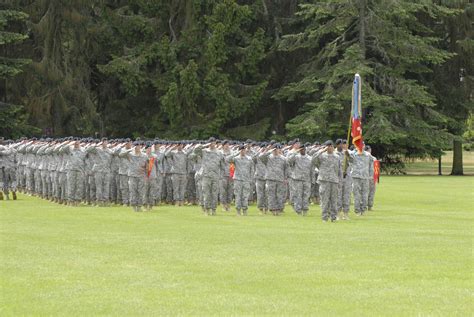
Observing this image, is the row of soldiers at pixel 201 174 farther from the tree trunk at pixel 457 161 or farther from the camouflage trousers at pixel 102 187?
the tree trunk at pixel 457 161

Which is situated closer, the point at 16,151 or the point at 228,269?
the point at 228,269

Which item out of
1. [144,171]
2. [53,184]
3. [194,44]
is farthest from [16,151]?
[194,44]

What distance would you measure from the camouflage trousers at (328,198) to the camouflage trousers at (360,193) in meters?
2.31

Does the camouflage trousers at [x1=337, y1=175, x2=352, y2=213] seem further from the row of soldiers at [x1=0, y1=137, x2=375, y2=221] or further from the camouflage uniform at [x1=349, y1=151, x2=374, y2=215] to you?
the camouflage uniform at [x1=349, y1=151, x2=374, y2=215]

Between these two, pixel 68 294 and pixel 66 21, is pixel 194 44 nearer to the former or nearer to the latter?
pixel 66 21

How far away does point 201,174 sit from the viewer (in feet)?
93.8

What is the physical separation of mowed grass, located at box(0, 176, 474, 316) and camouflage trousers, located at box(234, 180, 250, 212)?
87 centimetres

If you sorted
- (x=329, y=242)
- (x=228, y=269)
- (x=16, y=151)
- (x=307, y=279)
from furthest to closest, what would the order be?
(x=16, y=151)
(x=329, y=242)
(x=228, y=269)
(x=307, y=279)

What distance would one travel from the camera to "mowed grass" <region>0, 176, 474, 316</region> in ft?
41.9

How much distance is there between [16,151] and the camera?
37.7 metres

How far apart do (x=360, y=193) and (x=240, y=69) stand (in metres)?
36.6

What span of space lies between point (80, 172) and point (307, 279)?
18.5 m

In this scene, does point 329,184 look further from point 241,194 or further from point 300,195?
point 241,194

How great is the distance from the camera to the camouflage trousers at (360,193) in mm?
27875
